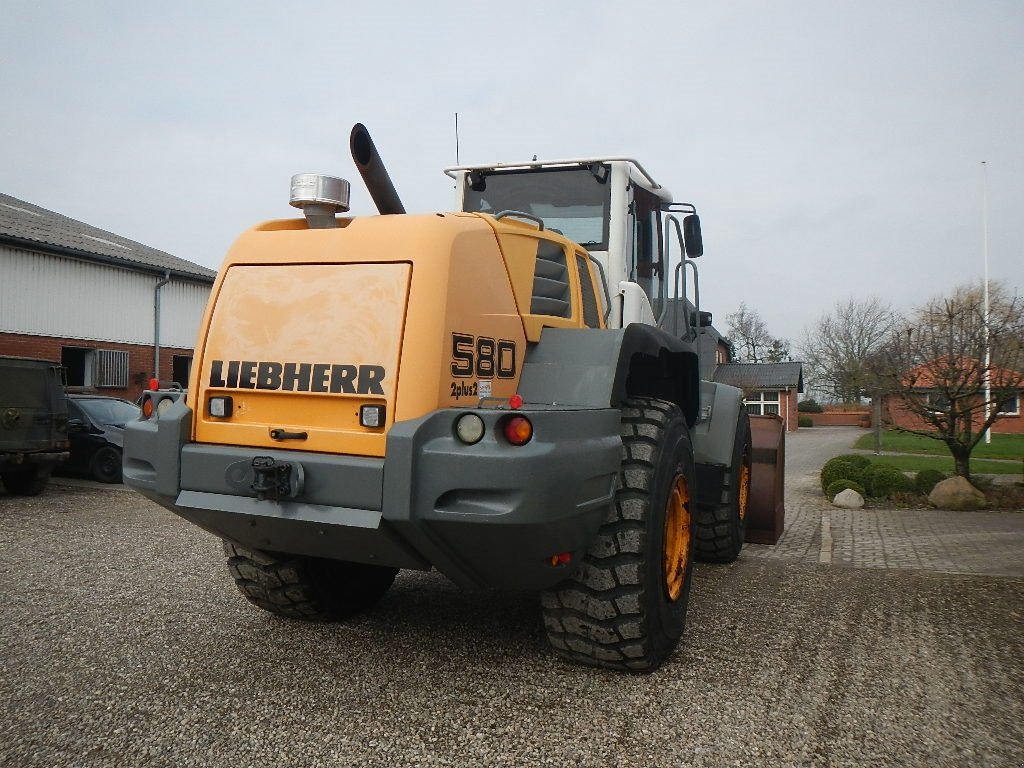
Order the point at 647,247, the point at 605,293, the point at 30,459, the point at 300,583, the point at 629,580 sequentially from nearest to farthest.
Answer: the point at 629,580, the point at 300,583, the point at 605,293, the point at 647,247, the point at 30,459

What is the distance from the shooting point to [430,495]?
3260 millimetres

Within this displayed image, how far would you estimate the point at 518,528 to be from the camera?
3.25 metres

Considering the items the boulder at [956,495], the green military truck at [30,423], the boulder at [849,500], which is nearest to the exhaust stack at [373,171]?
the green military truck at [30,423]

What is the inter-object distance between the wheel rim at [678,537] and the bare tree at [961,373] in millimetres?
8959

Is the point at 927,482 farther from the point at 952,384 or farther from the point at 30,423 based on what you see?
the point at 30,423

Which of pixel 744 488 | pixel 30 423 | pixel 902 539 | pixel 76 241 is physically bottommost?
pixel 902 539

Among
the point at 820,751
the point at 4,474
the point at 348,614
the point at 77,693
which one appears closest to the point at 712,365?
the point at 348,614

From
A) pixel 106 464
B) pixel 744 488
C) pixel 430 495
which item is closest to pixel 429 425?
pixel 430 495

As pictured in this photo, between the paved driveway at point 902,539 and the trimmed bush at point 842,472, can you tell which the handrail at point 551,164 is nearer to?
the paved driveway at point 902,539

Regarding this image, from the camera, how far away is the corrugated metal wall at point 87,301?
18.0 meters

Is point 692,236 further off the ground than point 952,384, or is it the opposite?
point 692,236

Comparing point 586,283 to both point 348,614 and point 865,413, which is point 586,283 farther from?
point 865,413

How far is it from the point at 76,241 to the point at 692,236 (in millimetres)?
18415

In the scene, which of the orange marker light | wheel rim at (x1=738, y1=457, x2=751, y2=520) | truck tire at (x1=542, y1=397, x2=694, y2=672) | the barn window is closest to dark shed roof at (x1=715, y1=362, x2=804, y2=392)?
the barn window
